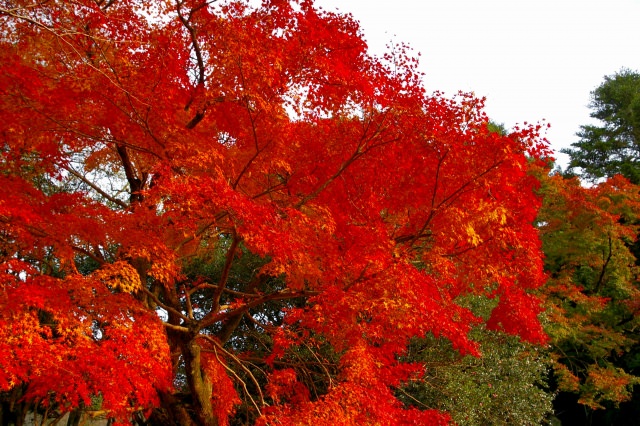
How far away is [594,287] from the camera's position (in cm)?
1769

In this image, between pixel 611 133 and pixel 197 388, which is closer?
pixel 197 388

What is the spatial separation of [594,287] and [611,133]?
12.0 m

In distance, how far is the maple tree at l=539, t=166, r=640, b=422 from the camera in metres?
15.9

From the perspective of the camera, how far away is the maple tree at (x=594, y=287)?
A: 52.2 feet

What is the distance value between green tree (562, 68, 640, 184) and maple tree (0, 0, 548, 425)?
17438 millimetres

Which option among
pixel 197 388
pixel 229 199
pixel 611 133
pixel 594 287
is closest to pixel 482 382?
pixel 197 388

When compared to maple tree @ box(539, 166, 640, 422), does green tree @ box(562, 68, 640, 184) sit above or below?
above

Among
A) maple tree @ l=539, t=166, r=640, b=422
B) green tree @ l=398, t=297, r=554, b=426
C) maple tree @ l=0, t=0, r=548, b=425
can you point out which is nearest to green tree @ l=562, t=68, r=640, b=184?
maple tree @ l=539, t=166, r=640, b=422

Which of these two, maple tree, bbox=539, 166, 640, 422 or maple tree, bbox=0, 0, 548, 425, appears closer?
maple tree, bbox=0, 0, 548, 425

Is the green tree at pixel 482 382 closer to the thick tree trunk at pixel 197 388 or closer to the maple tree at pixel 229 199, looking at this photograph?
the maple tree at pixel 229 199

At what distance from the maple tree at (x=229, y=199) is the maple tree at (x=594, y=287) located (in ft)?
25.4

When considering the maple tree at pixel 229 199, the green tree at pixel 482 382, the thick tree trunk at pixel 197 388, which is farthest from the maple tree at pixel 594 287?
the thick tree trunk at pixel 197 388

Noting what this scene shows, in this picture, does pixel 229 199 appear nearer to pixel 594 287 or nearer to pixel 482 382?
pixel 482 382

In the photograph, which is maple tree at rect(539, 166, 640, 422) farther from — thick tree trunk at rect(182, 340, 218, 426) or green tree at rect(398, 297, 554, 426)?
thick tree trunk at rect(182, 340, 218, 426)
